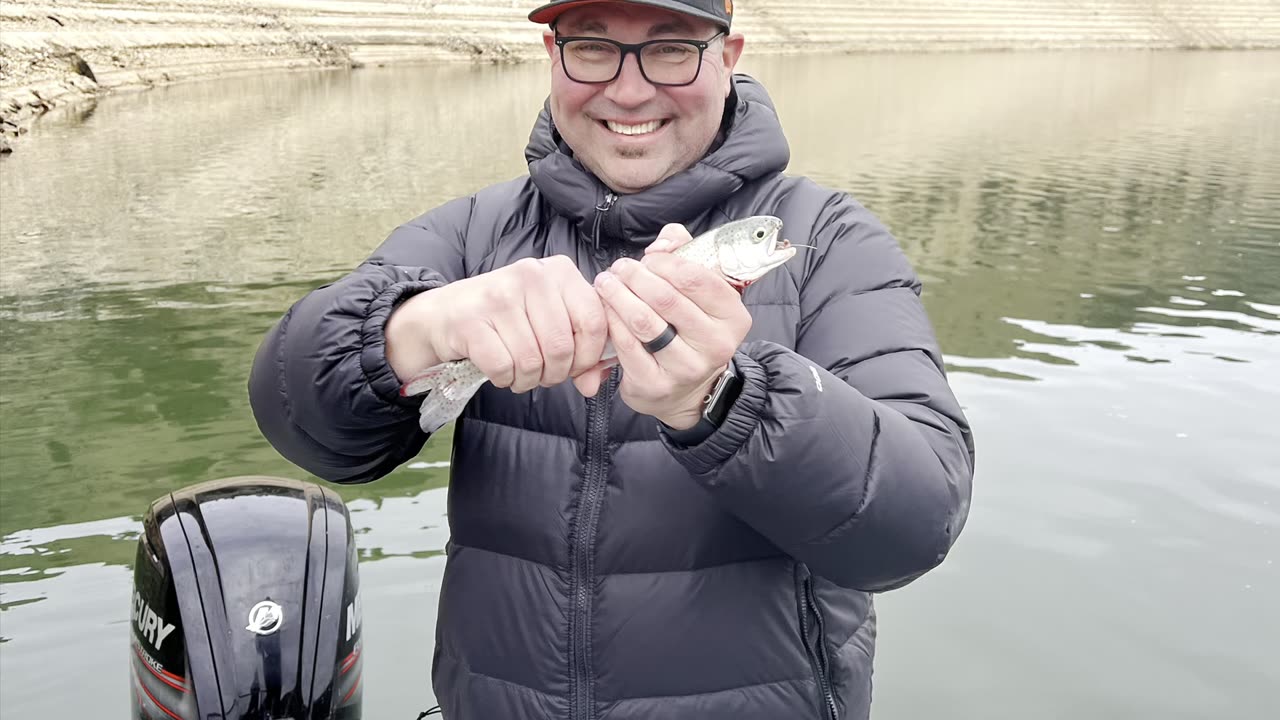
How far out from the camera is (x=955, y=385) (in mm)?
9344

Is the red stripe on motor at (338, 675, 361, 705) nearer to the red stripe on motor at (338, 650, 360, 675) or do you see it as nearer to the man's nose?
the red stripe on motor at (338, 650, 360, 675)

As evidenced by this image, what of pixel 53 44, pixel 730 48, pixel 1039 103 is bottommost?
pixel 1039 103

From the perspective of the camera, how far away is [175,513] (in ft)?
9.77

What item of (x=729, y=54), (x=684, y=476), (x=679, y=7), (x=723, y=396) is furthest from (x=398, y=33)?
(x=723, y=396)

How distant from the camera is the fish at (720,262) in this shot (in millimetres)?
2094

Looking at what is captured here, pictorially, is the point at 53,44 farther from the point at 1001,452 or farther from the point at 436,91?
the point at 1001,452

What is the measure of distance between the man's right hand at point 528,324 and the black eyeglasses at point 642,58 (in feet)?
2.18

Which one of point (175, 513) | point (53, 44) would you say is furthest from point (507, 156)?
point (175, 513)

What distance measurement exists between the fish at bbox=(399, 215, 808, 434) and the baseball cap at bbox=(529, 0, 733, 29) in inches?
21.0

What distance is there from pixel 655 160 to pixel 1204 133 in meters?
30.5

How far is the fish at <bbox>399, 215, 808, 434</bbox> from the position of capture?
209cm

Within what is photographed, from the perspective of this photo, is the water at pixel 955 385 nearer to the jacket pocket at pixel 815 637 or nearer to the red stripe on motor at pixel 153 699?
the red stripe on motor at pixel 153 699

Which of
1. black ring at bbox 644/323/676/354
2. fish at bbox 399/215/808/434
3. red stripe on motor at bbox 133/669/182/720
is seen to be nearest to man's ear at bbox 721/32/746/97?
fish at bbox 399/215/808/434

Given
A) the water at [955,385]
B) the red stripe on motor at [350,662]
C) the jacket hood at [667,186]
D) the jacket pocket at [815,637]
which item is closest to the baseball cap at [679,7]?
the jacket hood at [667,186]
